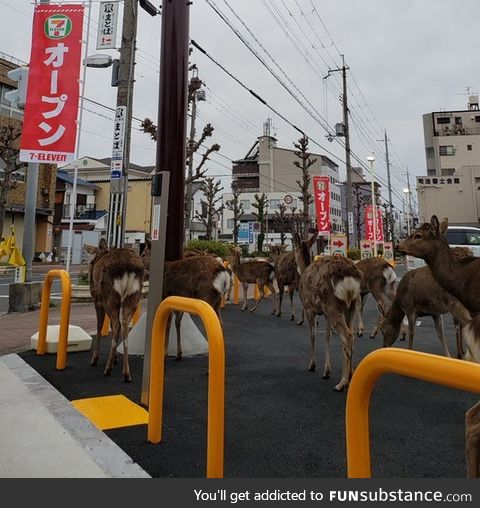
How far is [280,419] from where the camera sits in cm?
325

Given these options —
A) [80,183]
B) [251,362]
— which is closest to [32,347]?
[251,362]

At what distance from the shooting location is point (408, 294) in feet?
17.6

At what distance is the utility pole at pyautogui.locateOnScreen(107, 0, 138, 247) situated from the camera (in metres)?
8.10

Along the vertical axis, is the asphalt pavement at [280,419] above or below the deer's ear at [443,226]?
below

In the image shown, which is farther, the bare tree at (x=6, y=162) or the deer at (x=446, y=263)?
the bare tree at (x=6, y=162)

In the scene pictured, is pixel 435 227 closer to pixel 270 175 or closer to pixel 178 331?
pixel 178 331

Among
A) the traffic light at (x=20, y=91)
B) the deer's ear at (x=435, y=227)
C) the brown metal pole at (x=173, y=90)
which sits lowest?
the deer's ear at (x=435, y=227)

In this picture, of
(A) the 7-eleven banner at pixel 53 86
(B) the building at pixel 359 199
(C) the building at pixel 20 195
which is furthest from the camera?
(B) the building at pixel 359 199

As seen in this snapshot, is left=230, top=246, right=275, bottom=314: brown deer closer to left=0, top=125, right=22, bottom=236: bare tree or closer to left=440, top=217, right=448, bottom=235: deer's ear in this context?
left=440, top=217, right=448, bottom=235: deer's ear

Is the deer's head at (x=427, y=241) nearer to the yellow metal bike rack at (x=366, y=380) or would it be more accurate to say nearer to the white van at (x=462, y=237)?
the yellow metal bike rack at (x=366, y=380)

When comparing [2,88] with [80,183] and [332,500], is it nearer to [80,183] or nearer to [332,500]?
[80,183]

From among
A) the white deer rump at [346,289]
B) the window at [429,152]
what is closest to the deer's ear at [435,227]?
the white deer rump at [346,289]

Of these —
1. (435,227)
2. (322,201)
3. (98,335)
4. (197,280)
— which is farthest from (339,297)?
(322,201)

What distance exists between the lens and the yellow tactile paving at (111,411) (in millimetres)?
3104
